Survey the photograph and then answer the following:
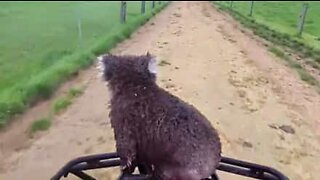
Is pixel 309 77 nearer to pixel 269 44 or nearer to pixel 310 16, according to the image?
pixel 310 16

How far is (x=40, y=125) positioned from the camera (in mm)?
5875

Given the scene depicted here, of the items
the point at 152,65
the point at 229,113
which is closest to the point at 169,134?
the point at 152,65

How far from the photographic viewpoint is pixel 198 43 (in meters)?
11.0

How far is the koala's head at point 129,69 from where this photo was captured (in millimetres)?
3078

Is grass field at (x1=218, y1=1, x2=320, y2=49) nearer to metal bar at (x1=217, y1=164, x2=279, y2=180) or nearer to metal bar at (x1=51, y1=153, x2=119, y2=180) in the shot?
metal bar at (x1=217, y1=164, x2=279, y2=180)

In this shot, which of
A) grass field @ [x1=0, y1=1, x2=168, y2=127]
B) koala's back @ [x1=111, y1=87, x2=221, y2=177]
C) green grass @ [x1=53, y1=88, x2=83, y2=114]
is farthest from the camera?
grass field @ [x1=0, y1=1, x2=168, y2=127]

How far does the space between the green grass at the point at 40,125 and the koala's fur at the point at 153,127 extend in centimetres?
289

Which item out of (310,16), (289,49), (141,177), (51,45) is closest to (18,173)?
(141,177)

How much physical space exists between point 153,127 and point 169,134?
0.11 meters

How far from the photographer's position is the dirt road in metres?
4.85

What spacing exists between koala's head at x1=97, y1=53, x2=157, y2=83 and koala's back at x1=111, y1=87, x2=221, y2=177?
0.10 meters

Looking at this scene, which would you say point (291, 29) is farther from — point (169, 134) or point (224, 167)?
point (169, 134)

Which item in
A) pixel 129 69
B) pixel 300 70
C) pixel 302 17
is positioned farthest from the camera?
pixel 302 17

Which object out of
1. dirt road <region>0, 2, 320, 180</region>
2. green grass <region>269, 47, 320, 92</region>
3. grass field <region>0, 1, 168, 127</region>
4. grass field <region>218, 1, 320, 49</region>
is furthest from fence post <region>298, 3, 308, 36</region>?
grass field <region>0, 1, 168, 127</region>
